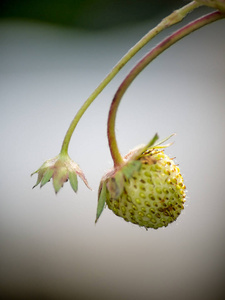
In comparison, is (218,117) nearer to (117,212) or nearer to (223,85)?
(223,85)

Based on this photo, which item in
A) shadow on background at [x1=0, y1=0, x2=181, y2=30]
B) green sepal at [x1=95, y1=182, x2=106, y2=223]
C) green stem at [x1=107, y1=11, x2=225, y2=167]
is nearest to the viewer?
green stem at [x1=107, y1=11, x2=225, y2=167]

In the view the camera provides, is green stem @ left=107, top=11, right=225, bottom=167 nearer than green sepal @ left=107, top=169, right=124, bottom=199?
Yes

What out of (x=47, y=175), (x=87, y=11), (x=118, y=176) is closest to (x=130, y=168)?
(x=118, y=176)

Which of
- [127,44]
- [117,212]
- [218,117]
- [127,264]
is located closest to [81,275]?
[127,264]

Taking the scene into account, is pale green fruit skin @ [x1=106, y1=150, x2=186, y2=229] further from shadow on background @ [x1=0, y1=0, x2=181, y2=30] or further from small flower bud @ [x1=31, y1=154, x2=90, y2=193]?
shadow on background @ [x1=0, y1=0, x2=181, y2=30]

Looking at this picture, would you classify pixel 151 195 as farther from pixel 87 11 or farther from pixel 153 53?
pixel 87 11

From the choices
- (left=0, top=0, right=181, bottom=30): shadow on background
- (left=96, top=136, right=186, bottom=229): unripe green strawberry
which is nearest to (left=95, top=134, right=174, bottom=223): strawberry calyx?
(left=96, top=136, right=186, bottom=229): unripe green strawberry

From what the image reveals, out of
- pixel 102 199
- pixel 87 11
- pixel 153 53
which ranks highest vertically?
pixel 87 11

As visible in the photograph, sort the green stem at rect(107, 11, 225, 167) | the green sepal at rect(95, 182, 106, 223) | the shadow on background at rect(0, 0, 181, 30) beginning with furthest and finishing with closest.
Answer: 1. the shadow on background at rect(0, 0, 181, 30)
2. the green sepal at rect(95, 182, 106, 223)
3. the green stem at rect(107, 11, 225, 167)
